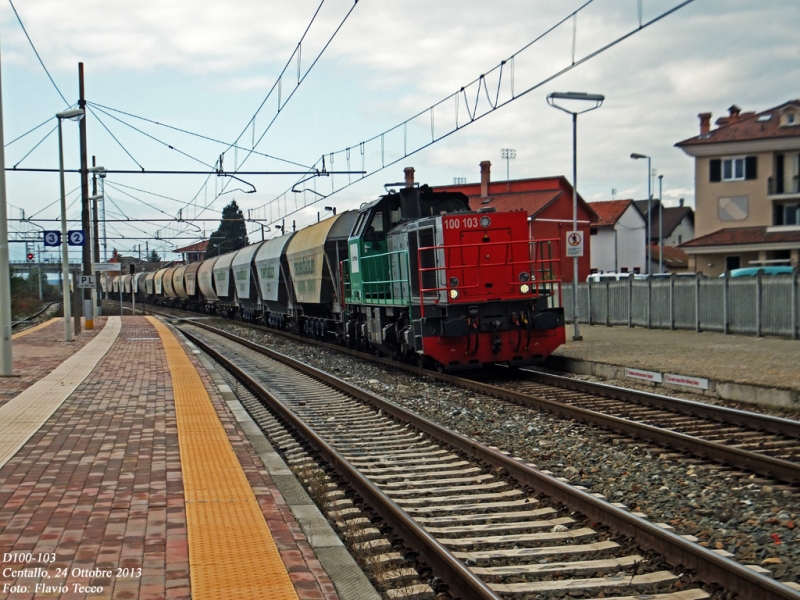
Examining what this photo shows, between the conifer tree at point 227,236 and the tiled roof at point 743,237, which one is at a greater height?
the conifer tree at point 227,236

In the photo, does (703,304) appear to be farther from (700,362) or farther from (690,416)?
(690,416)

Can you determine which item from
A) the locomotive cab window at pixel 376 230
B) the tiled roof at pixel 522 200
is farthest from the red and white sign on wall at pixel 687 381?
the tiled roof at pixel 522 200

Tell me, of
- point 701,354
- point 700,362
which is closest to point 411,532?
point 700,362

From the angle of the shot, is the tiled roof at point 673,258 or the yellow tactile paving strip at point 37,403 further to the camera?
the tiled roof at point 673,258

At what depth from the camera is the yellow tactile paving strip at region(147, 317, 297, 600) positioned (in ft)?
13.5

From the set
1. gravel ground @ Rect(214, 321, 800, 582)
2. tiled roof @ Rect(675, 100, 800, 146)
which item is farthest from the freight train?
tiled roof @ Rect(675, 100, 800, 146)

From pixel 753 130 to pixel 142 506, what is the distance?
1422 inches

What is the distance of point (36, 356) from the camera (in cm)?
1878

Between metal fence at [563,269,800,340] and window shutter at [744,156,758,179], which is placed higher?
window shutter at [744,156,758,179]

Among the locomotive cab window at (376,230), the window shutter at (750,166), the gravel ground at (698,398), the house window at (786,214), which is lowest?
the gravel ground at (698,398)

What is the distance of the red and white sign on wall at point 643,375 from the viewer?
1257cm

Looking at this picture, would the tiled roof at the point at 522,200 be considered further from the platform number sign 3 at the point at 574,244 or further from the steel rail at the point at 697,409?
the steel rail at the point at 697,409

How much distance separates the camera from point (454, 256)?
45.4ft

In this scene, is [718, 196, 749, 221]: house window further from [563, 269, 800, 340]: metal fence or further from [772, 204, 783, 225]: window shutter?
[563, 269, 800, 340]: metal fence
